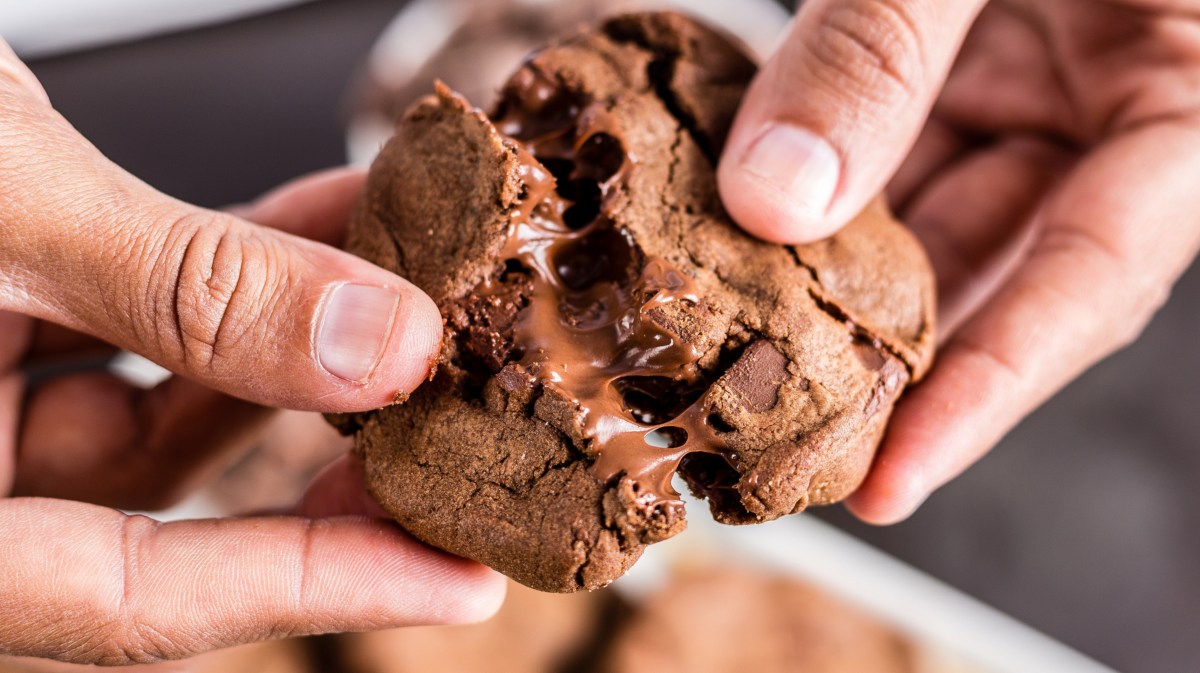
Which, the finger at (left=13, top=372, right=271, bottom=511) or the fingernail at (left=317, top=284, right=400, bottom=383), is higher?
the fingernail at (left=317, top=284, right=400, bottom=383)

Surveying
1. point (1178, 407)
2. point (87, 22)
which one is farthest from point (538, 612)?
point (87, 22)

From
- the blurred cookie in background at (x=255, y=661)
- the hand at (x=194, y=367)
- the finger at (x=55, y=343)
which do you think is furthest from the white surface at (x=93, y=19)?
the hand at (x=194, y=367)

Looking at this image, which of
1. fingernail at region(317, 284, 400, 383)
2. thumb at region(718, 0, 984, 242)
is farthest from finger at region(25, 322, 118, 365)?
thumb at region(718, 0, 984, 242)

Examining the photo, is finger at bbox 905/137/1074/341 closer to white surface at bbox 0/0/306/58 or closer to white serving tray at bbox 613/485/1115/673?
white serving tray at bbox 613/485/1115/673

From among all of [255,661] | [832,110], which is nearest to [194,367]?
[832,110]

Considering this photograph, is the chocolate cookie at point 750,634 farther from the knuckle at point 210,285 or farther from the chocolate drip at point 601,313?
the knuckle at point 210,285

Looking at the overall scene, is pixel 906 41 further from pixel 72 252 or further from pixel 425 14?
pixel 425 14
